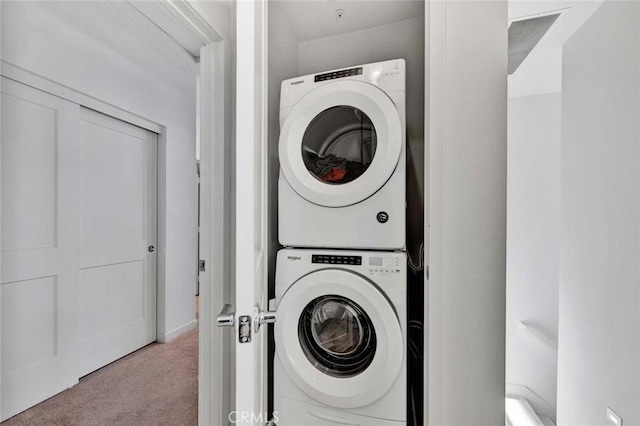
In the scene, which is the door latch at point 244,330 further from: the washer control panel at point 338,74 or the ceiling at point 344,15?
the ceiling at point 344,15

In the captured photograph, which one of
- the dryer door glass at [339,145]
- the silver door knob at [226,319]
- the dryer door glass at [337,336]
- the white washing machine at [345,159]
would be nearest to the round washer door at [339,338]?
the dryer door glass at [337,336]

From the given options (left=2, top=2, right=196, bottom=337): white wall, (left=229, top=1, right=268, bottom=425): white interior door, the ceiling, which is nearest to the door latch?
(left=229, top=1, right=268, bottom=425): white interior door

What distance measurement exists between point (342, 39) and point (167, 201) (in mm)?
1982

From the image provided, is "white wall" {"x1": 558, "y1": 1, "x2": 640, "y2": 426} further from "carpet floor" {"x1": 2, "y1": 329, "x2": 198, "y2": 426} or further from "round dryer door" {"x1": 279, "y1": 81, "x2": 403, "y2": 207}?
"carpet floor" {"x1": 2, "y1": 329, "x2": 198, "y2": 426}

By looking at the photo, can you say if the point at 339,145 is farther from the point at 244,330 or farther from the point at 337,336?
the point at 244,330

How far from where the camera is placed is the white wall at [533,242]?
0.86m

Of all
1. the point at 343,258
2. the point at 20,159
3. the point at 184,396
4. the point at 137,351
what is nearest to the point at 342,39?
the point at 343,258

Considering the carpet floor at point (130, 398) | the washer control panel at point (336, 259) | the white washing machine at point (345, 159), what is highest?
the white washing machine at point (345, 159)

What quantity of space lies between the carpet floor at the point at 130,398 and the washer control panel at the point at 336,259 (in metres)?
1.13

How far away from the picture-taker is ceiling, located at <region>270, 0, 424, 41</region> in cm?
173

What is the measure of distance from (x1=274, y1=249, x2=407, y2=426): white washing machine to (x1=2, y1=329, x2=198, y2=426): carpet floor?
2.55 feet

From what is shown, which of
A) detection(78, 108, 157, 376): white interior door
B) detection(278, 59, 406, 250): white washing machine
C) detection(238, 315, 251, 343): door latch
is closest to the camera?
detection(238, 315, 251, 343): door latch

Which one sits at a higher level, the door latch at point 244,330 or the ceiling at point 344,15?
the ceiling at point 344,15

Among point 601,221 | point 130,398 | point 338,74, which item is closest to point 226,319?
point 601,221
